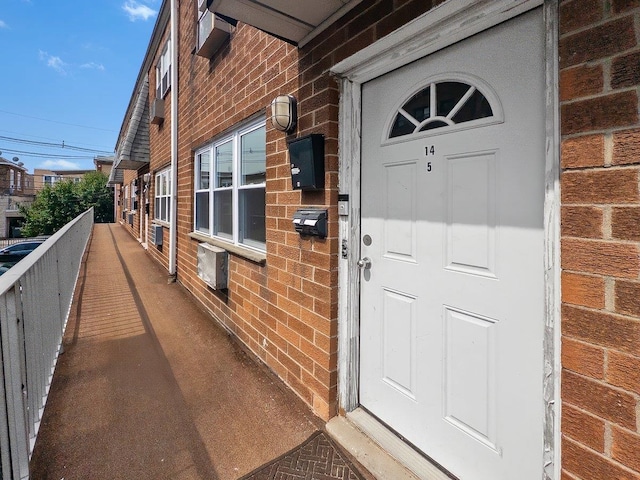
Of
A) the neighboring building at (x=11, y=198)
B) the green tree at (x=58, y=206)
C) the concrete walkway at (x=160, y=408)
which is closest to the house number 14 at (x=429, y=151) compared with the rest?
the concrete walkway at (x=160, y=408)

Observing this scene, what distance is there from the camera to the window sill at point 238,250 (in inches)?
120

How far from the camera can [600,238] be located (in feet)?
3.60

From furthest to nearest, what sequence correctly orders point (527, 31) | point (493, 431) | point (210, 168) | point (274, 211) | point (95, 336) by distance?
point (210, 168)
point (95, 336)
point (274, 211)
point (493, 431)
point (527, 31)

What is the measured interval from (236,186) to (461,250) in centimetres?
275

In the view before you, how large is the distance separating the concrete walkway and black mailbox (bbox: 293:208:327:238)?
1298 millimetres

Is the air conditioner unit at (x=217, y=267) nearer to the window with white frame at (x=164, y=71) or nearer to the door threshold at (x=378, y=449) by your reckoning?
the door threshold at (x=378, y=449)

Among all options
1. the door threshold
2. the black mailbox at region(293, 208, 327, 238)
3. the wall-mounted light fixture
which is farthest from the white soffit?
the door threshold

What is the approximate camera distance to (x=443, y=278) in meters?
1.72

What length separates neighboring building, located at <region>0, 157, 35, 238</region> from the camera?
34250 mm

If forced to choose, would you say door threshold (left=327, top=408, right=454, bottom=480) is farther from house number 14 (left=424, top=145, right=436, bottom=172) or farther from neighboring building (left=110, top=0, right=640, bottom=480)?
house number 14 (left=424, top=145, right=436, bottom=172)

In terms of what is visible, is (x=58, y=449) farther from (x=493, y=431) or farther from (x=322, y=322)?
(x=493, y=431)

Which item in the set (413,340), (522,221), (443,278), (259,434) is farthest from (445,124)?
(259,434)

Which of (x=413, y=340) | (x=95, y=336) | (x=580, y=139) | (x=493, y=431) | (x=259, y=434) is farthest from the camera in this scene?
(x=95, y=336)

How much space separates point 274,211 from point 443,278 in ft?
5.17
